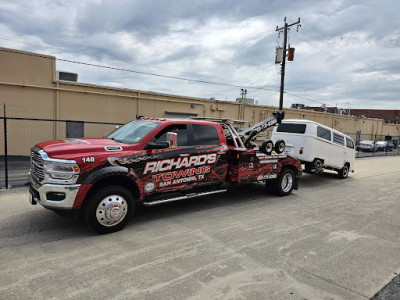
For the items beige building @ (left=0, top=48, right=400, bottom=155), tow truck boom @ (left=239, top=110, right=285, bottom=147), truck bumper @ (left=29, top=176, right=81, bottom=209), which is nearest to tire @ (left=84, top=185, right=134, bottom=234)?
truck bumper @ (left=29, top=176, right=81, bottom=209)

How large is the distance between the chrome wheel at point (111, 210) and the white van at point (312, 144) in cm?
592

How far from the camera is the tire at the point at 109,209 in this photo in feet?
14.8

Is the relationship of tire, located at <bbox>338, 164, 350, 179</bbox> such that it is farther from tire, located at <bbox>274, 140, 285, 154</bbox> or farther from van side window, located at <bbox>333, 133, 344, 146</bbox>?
tire, located at <bbox>274, 140, 285, 154</bbox>

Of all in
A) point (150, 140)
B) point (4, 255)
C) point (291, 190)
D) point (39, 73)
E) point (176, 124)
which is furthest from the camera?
point (39, 73)

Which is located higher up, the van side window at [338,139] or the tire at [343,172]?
the van side window at [338,139]

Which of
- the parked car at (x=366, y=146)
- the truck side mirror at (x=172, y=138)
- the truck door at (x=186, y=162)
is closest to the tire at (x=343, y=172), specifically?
the truck door at (x=186, y=162)

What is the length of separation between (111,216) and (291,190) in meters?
5.47

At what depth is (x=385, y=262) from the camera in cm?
416

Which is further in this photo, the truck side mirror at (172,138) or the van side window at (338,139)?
the van side window at (338,139)

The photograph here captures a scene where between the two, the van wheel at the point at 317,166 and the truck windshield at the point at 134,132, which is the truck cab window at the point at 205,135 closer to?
the truck windshield at the point at 134,132

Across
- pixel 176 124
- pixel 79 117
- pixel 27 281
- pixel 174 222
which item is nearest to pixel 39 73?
pixel 79 117

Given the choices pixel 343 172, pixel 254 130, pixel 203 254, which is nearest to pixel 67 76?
pixel 254 130

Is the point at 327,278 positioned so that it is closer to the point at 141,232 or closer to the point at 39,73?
the point at 141,232

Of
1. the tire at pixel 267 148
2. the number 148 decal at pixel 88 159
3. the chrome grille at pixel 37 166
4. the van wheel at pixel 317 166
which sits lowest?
the van wheel at pixel 317 166
